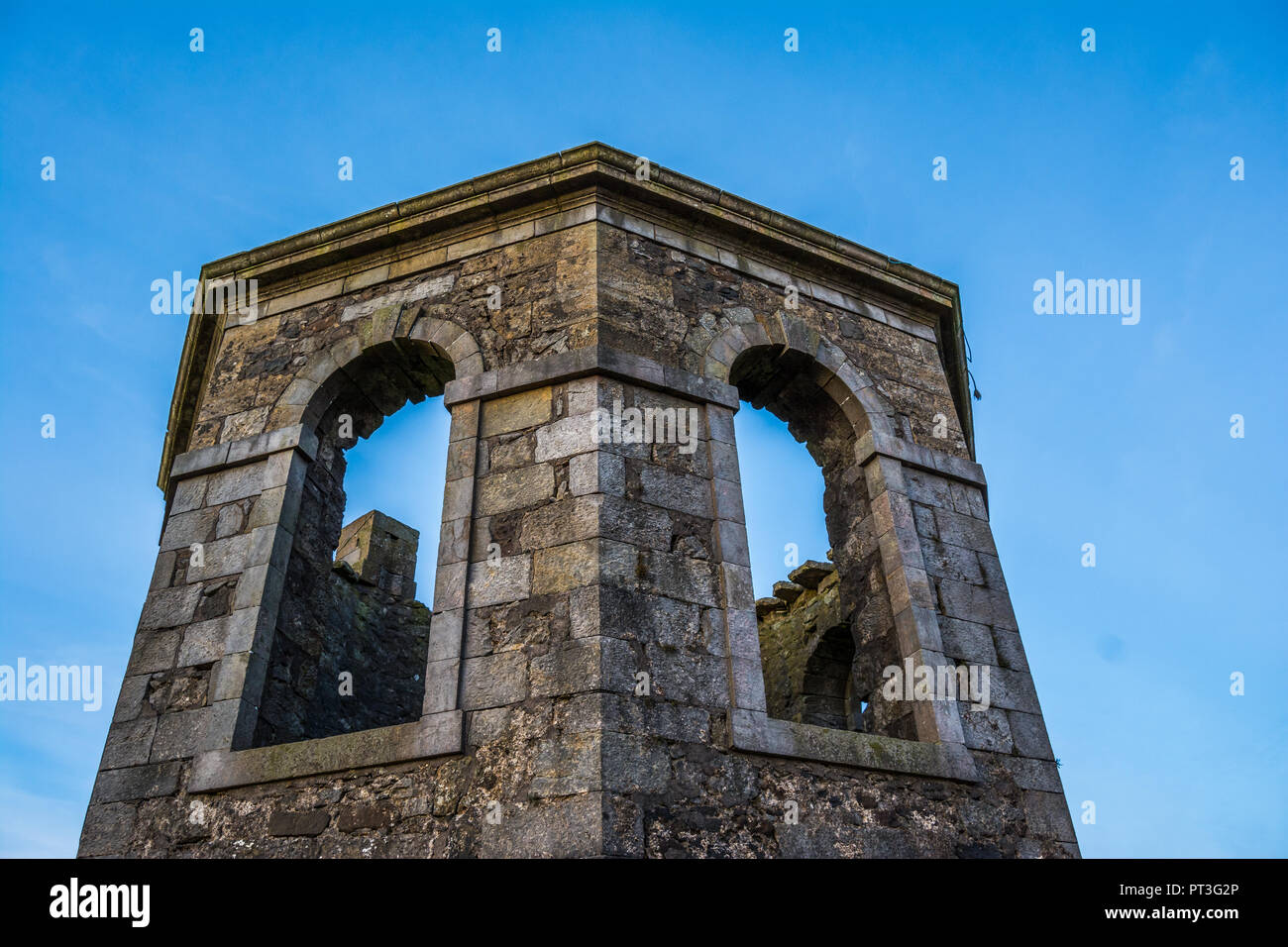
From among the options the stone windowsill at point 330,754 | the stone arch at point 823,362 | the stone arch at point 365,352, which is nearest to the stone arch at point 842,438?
the stone arch at point 823,362

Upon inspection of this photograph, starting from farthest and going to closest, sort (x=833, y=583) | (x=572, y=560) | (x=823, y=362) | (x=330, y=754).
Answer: (x=833, y=583), (x=823, y=362), (x=572, y=560), (x=330, y=754)

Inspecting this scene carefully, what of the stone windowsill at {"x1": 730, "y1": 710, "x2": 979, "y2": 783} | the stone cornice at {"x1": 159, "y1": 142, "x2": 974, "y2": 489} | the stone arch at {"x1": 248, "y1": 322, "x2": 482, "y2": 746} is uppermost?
the stone cornice at {"x1": 159, "y1": 142, "x2": 974, "y2": 489}

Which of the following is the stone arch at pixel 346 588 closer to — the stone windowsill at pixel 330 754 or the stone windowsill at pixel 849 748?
the stone windowsill at pixel 330 754

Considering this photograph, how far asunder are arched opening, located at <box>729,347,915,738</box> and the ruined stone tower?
3cm

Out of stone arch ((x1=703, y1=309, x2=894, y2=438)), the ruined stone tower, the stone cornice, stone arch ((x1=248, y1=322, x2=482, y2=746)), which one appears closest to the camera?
the ruined stone tower

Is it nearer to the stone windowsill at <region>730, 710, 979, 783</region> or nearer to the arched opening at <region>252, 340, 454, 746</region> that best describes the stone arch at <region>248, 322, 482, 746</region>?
the arched opening at <region>252, 340, 454, 746</region>

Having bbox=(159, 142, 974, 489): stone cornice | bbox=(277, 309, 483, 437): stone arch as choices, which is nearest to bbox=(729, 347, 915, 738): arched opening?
bbox=(159, 142, 974, 489): stone cornice

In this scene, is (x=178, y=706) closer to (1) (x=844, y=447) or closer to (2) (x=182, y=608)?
→ (2) (x=182, y=608)

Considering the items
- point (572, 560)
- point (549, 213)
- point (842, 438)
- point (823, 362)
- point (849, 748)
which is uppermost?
point (549, 213)

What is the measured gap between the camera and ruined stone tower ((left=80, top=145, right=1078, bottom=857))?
4.76 m

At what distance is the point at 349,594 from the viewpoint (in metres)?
8.34

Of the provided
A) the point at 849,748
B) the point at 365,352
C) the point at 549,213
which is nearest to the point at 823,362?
the point at 549,213

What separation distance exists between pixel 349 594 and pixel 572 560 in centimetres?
392

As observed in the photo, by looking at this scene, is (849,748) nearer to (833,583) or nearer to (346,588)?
(833,583)
